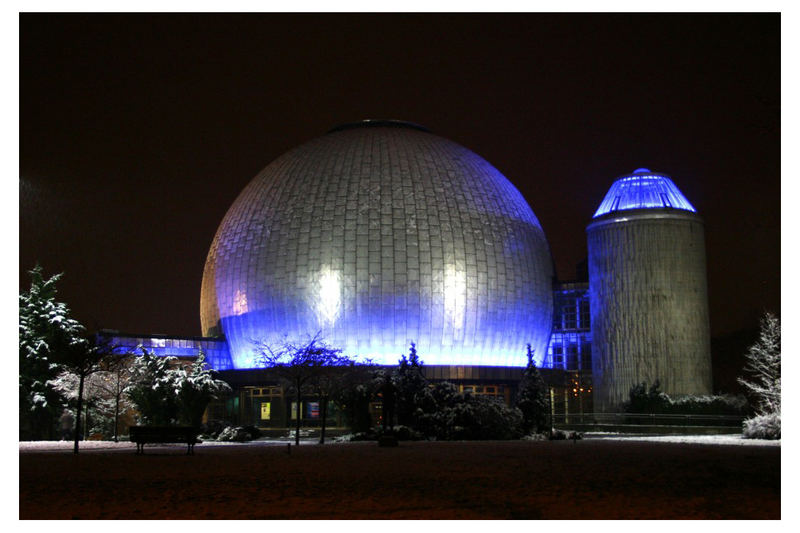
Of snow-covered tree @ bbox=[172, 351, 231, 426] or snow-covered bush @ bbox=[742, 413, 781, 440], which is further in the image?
snow-covered tree @ bbox=[172, 351, 231, 426]

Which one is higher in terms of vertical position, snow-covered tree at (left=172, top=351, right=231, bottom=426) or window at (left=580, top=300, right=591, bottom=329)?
window at (left=580, top=300, right=591, bottom=329)

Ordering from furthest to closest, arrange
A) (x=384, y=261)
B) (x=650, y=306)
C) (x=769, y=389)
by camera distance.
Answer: (x=650, y=306) < (x=384, y=261) < (x=769, y=389)

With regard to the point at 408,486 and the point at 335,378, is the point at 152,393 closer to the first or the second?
the point at 335,378

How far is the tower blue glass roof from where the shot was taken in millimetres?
60250

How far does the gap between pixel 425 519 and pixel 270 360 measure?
4089 cm

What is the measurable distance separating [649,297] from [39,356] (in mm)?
36804

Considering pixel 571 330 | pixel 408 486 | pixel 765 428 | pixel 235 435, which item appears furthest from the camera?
pixel 571 330

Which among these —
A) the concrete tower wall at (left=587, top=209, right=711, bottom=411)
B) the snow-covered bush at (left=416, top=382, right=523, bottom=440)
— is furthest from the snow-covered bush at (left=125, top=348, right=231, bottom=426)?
the concrete tower wall at (left=587, top=209, right=711, bottom=411)

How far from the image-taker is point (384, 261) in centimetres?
5578

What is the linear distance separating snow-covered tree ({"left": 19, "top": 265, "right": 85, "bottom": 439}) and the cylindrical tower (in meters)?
32.9

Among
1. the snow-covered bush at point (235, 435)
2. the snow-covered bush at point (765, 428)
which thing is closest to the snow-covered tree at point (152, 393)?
the snow-covered bush at point (235, 435)

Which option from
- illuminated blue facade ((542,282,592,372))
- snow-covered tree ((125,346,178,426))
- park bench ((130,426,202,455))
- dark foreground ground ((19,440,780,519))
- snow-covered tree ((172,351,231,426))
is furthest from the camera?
illuminated blue facade ((542,282,592,372))

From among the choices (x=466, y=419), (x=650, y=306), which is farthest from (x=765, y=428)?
(x=650, y=306)

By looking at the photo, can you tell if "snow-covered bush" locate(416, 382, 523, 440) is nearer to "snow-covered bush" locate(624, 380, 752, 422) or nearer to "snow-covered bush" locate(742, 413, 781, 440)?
"snow-covered bush" locate(742, 413, 781, 440)
